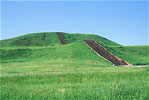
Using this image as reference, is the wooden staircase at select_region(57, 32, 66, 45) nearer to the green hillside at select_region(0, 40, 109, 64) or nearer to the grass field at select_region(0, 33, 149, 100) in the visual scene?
the grass field at select_region(0, 33, 149, 100)

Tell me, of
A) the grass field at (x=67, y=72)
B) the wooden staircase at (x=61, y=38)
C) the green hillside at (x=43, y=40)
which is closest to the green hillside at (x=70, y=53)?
the grass field at (x=67, y=72)

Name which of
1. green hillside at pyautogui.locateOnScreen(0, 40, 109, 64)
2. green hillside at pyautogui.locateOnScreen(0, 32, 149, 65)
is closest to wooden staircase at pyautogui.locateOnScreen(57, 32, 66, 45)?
green hillside at pyautogui.locateOnScreen(0, 32, 149, 65)

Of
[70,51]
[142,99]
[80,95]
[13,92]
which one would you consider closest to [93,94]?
[80,95]

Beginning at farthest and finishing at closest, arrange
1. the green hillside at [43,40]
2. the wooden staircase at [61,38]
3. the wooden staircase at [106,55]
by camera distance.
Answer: the wooden staircase at [61,38] → the green hillside at [43,40] → the wooden staircase at [106,55]

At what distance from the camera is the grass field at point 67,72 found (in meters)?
10.1

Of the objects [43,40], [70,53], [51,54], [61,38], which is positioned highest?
[61,38]

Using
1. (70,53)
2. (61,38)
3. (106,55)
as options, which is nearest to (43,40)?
(61,38)

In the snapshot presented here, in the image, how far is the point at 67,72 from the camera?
24.6 m

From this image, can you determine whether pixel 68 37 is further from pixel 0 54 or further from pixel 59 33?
pixel 0 54

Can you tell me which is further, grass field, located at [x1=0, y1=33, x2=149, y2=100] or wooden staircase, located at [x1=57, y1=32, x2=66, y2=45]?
wooden staircase, located at [x1=57, y1=32, x2=66, y2=45]

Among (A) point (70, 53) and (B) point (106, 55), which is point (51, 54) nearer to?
(A) point (70, 53)

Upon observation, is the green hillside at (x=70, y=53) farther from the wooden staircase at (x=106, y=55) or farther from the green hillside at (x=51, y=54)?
the wooden staircase at (x=106, y=55)

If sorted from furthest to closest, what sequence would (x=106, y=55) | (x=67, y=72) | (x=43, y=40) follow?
1. (x=43, y=40)
2. (x=106, y=55)
3. (x=67, y=72)

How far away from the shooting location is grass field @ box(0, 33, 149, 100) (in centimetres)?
1013
